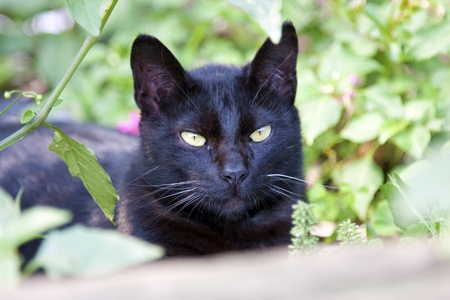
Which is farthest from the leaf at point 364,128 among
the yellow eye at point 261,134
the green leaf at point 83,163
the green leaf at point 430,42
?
the green leaf at point 83,163

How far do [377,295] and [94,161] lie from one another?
0.88m

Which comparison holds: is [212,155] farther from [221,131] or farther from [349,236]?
[349,236]

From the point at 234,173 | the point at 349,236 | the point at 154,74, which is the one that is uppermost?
the point at 154,74

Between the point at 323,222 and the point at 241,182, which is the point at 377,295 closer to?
the point at 241,182

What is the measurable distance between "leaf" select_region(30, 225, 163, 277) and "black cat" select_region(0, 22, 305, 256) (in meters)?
0.99

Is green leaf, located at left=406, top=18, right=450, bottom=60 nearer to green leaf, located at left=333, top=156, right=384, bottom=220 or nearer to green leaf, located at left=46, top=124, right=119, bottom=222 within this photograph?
green leaf, located at left=333, top=156, right=384, bottom=220

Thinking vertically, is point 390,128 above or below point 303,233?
above

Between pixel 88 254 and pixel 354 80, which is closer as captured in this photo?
pixel 88 254

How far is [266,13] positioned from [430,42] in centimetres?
163

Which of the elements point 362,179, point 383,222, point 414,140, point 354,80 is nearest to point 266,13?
point 383,222

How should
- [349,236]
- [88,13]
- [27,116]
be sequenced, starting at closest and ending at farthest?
[88,13] → [27,116] → [349,236]

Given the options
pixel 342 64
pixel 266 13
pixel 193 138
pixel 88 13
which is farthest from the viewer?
pixel 342 64

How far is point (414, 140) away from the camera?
7.97ft

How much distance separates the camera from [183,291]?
741 mm
